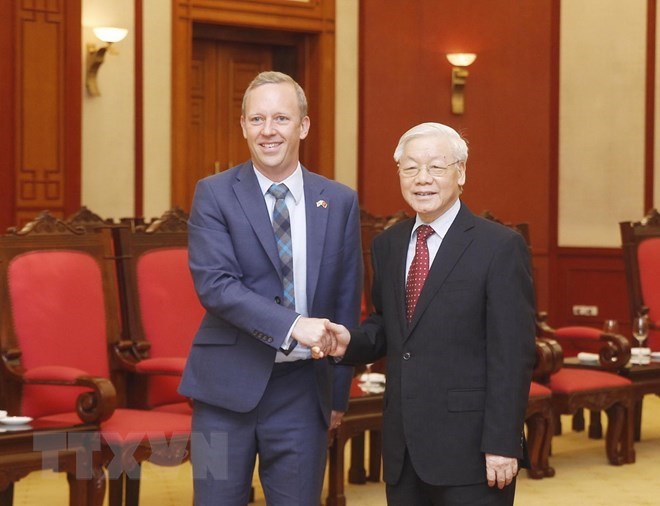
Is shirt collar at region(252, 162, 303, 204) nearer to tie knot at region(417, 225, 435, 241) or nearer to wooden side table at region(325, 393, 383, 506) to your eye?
tie knot at region(417, 225, 435, 241)

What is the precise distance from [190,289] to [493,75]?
5.25 m

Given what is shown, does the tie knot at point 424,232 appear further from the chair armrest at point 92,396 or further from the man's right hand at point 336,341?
the chair armrest at point 92,396

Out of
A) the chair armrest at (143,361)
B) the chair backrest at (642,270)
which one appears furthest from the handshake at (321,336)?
the chair backrest at (642,270)

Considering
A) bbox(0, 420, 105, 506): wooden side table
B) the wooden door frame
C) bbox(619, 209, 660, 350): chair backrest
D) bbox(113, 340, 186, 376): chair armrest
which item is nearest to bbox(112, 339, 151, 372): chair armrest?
bbox(113, 340, 186, 376): chair armrest

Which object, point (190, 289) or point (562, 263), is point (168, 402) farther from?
point (562, 263)

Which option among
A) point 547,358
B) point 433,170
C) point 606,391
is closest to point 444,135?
point 433,170

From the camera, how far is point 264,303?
2.55 meters

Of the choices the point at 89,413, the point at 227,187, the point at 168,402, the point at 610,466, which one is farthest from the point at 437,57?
the point at 227,187

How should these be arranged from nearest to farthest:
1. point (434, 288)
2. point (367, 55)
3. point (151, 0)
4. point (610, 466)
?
1. point (434, 288)
2. point (610, 466)
3. point (151, 0)
4. point (367, 55)

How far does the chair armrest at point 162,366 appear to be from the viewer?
4.34 meters

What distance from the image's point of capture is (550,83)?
9312 millimetres

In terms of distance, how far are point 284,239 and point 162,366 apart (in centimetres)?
185

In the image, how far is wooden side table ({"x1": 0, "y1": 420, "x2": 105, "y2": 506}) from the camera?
360 centimetres

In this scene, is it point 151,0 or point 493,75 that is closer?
point 151,0
